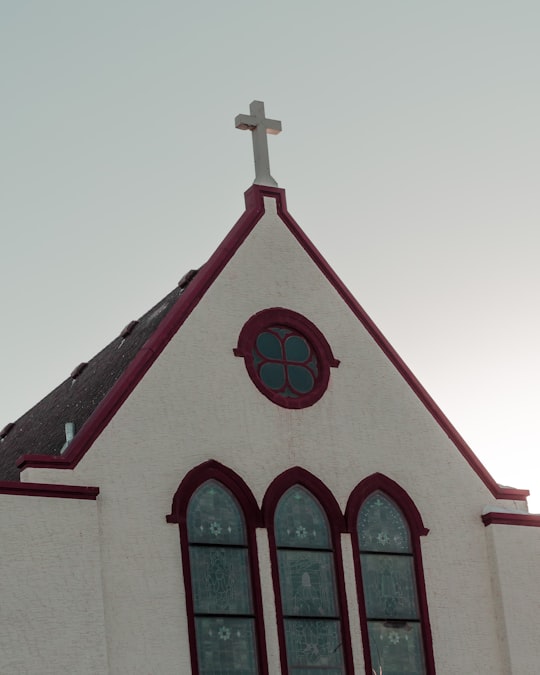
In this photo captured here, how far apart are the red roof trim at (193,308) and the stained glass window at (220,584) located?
7.05 ft

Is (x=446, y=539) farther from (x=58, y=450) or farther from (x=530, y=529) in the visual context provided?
(x=58, y=450)

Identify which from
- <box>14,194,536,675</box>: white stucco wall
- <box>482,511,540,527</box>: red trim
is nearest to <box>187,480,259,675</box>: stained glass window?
<box>14,194,536,675</box>: white stucco wall

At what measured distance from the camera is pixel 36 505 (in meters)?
28.6

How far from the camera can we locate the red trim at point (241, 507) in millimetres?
29469

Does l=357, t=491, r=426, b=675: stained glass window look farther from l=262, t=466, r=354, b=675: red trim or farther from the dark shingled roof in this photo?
the dark shingled roof

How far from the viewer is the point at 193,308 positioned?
31.7 m

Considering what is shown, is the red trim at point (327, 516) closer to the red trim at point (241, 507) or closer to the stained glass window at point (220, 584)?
the red trim at point (241, 507)

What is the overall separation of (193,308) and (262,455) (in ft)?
9.37

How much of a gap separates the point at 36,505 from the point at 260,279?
Answer: 21.4 ft

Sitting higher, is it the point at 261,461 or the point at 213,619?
the point at 261,461

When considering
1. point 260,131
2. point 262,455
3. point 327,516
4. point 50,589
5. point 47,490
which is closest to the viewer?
point 50,589

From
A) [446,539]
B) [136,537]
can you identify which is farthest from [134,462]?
[446,539]

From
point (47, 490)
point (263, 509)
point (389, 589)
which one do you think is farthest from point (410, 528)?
point (47, 490)

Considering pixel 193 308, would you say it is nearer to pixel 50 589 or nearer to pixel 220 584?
pixel 220 584
